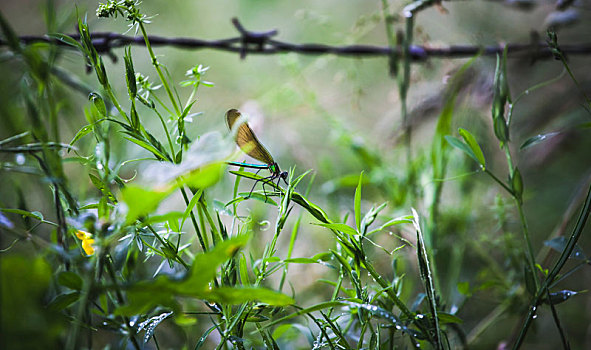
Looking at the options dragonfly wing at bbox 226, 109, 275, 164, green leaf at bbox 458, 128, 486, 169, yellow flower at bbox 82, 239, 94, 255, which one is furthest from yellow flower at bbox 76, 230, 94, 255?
green leaf at bbox 458, 128, 486, 169

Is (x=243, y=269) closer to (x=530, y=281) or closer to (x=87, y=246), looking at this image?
(x=87, y=246)

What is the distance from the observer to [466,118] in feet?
2.21

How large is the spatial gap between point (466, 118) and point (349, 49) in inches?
9.5

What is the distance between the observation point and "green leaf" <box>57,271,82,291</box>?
0.67 ft

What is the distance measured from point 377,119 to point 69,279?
3.34ft

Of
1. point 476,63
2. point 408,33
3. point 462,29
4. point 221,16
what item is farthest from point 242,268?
point 221,16

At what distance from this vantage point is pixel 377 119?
1.15 metres

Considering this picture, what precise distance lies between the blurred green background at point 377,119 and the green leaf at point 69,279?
0.12 ft

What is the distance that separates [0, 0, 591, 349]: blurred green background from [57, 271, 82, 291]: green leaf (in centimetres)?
4

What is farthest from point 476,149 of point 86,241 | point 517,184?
point 86,241

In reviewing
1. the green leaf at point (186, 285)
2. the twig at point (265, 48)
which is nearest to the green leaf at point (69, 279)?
the green leaf at point (186, 285)

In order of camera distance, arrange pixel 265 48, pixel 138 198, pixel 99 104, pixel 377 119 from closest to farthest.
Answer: pixel 138 198, pixel 99 104, pixel 265 48, pixel 377 119

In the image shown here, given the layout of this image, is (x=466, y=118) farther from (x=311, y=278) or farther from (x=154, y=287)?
(x=154, y=287)

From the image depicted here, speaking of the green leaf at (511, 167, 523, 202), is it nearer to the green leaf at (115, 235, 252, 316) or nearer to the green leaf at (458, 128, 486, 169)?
the green leaf at (458, 128, 486, 169)
